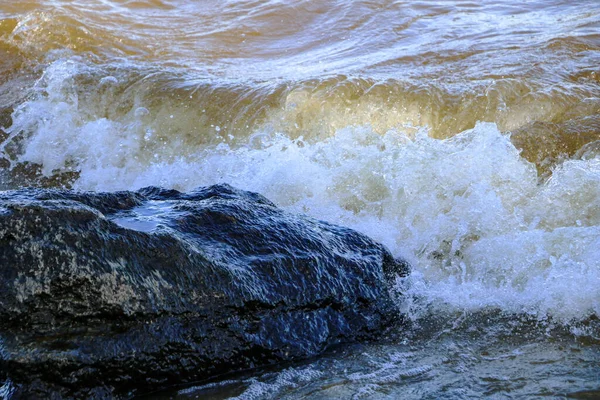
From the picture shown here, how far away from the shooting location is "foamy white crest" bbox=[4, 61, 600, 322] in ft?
11.9

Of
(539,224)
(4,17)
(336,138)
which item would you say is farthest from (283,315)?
(4,17)

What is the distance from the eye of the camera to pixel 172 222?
3191 mm

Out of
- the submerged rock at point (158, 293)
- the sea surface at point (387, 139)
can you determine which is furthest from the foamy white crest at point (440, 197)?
the submerged rock at point (158, 293)

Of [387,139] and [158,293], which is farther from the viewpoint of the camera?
[387,139]

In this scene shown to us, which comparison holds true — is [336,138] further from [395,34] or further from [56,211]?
[395,34]

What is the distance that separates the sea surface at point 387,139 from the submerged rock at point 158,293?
0.46 feet

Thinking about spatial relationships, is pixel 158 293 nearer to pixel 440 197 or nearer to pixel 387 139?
pixel 440 197

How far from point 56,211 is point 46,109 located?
15.0ft

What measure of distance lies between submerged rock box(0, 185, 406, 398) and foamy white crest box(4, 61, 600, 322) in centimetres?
55

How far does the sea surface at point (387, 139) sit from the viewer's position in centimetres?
312

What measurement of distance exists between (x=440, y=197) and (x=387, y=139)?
2.54 feet

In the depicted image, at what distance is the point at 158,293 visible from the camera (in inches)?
110

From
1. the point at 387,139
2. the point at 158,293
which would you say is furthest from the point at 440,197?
the point at 158,293

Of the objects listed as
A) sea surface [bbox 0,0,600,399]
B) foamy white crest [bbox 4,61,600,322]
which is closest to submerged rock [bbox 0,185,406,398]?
sea surface [bbox 0,0,600,399]
